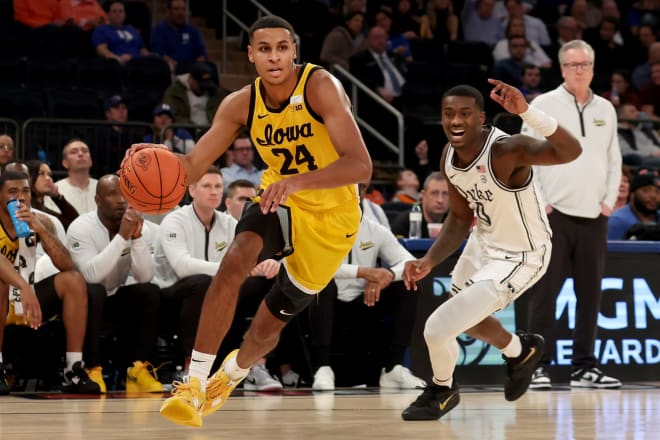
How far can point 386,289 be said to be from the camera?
7.74 meters

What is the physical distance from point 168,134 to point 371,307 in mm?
2960

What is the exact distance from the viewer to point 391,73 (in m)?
12.6

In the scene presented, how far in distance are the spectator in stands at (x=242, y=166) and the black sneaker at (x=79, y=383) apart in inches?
116

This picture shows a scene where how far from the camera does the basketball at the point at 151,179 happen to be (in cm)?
486

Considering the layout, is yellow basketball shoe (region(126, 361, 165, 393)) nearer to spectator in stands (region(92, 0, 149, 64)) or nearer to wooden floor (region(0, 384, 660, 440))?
wooden floor (region(0, 384, 660, 440))

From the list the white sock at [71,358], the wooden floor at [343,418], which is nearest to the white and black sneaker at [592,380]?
the wooden floor at [343,418]

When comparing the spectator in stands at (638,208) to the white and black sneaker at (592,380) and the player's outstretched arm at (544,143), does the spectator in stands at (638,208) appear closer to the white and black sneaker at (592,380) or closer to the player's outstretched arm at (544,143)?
→ the white and black sneaker at (592,380)

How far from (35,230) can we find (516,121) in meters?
6.02

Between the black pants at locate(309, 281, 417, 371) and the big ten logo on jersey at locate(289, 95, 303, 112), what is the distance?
8.40ft

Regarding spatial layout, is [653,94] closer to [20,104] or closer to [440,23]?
[440,23]

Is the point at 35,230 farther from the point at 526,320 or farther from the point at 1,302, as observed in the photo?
the point at 526,320


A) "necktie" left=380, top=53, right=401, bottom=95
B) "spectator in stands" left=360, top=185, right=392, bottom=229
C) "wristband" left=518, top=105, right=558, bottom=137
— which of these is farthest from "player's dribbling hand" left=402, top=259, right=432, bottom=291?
"necktie" left=380, top=53, right=401, bottom=95

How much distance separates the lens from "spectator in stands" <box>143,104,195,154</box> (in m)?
9.79

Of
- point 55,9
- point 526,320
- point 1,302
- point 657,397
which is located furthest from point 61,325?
point 55,9
